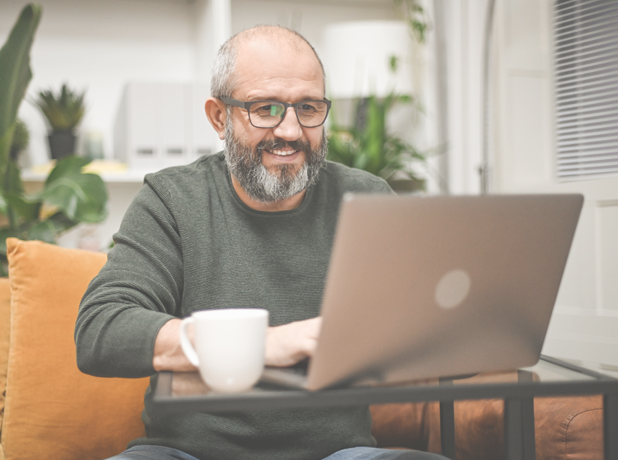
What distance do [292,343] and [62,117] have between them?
1753 mm

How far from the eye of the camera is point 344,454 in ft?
3.24

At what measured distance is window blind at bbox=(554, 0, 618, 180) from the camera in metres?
2.20

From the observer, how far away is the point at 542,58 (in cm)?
234

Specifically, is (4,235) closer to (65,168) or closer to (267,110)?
(65,168)

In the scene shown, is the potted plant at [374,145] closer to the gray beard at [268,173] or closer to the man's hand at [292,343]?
the gray beard at [268,173]

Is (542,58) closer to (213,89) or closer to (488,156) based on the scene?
(488,156)

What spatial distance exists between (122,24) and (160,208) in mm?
1599

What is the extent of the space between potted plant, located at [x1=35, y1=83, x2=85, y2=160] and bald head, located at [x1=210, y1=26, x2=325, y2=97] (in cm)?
114

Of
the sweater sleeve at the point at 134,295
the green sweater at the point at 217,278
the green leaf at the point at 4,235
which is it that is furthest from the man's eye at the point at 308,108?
the green leaf at the point at 4,235

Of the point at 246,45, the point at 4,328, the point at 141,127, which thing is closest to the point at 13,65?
the point at 141,127

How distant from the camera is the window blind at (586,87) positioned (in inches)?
86.4

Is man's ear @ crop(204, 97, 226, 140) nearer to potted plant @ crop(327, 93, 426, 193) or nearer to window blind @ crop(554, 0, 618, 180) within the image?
potted plant @ crop(327, 93, 426, 193)

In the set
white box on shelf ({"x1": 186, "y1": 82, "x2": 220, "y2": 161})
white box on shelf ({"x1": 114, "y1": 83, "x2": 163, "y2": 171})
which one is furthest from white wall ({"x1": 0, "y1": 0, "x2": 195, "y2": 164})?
white box on shelf ({"x1": 186, "y1": 82, "x2": 220, "y2": 161})

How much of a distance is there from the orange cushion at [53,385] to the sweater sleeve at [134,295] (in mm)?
338
